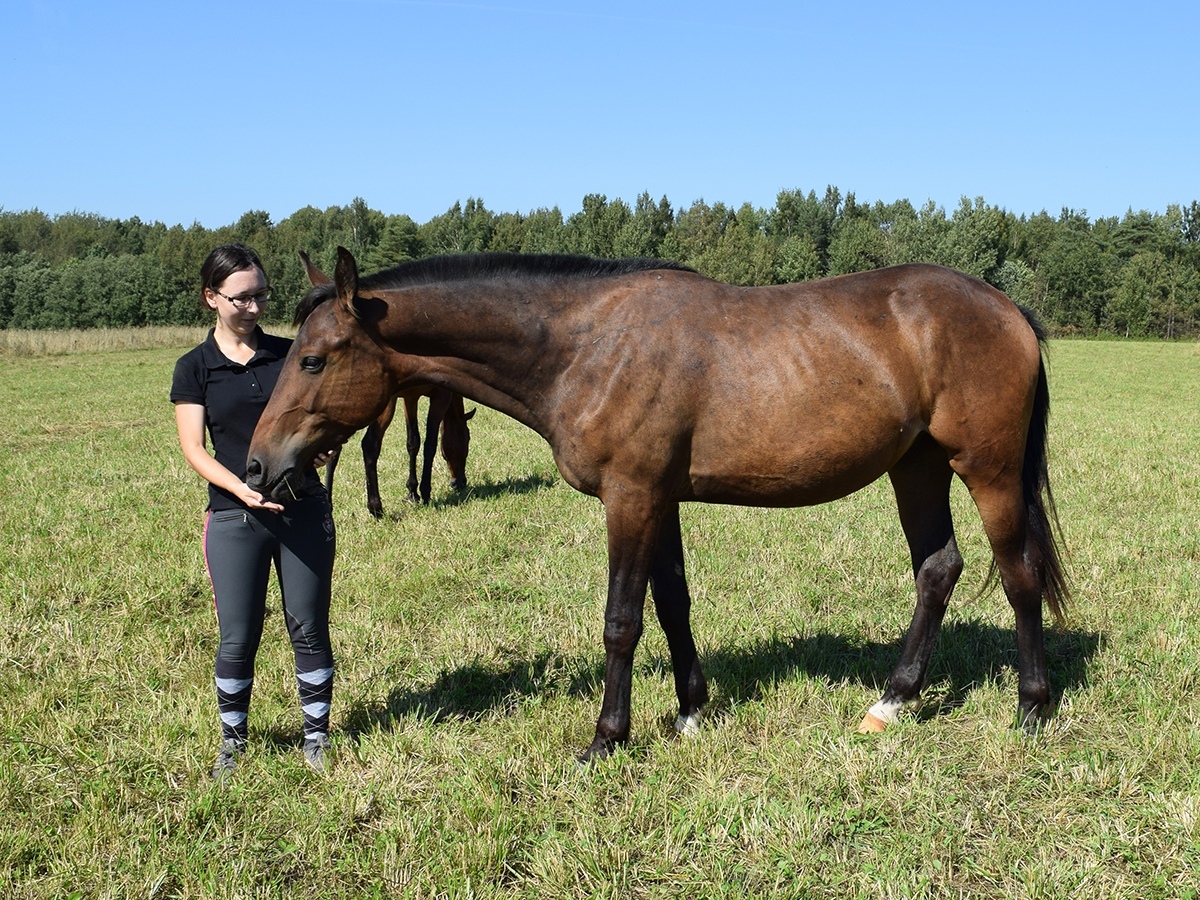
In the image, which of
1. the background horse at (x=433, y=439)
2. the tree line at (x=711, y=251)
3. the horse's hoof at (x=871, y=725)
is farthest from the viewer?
the tree line at (x=711, y=251)

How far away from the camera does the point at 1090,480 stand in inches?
379

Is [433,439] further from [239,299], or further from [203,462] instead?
[203,462]

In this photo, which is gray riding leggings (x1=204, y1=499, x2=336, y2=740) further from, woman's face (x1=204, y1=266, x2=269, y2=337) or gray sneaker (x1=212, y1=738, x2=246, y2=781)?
woman's face (x1=204, y1=266, x2=269, y2=337)

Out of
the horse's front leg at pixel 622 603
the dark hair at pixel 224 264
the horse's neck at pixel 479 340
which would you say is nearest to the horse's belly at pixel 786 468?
the horse's front leg at pixel 622 603

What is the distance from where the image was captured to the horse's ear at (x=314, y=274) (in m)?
3.70

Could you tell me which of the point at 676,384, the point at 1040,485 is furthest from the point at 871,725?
the point at 676,384

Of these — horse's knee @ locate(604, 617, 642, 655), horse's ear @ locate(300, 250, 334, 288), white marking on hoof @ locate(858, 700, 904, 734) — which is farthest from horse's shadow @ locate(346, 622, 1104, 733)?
horse's ear @ locate(300, 250, 334, 288)

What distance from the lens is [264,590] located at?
3.75m

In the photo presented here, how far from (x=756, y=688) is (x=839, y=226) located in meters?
96.9

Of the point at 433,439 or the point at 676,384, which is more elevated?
the point at 676,384

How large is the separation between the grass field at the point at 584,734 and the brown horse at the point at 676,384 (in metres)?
0.41

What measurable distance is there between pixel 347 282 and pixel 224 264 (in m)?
0.58

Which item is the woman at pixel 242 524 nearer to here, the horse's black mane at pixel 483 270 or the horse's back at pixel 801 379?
the horse's black mane at pixel 483 270

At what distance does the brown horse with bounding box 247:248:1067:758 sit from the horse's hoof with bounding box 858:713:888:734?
0.04ft
